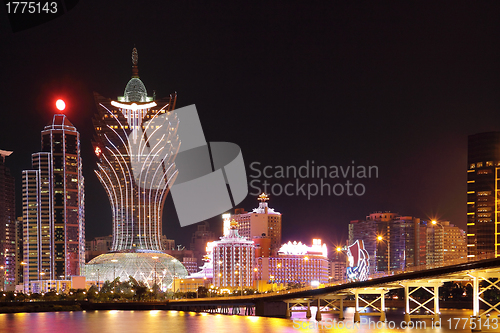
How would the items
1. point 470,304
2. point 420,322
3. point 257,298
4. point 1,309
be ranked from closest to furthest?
point 420,322
point 257,298
point 1,309
point 470,304

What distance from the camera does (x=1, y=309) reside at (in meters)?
167

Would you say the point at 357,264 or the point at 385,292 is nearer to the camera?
the point at 357,264

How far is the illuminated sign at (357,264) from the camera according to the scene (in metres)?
113

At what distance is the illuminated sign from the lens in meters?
113

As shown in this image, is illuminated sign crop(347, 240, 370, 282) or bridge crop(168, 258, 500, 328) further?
illuminated sign crop(347, 240, 370, 282)

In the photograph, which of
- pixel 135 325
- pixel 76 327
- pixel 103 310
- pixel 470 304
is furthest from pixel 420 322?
pixel 103 310

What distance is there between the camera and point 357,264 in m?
116

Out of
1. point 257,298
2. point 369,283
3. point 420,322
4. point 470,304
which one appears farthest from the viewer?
point 470,304

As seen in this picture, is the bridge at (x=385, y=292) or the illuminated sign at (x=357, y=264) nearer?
the bridge at (x=385, y=292)

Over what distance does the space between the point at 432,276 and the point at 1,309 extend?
111 meters

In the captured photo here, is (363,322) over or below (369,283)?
below

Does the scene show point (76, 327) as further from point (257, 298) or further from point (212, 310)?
point (212, 310)

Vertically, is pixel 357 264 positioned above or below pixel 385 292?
above

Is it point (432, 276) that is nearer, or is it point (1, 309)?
point (432, 276)
